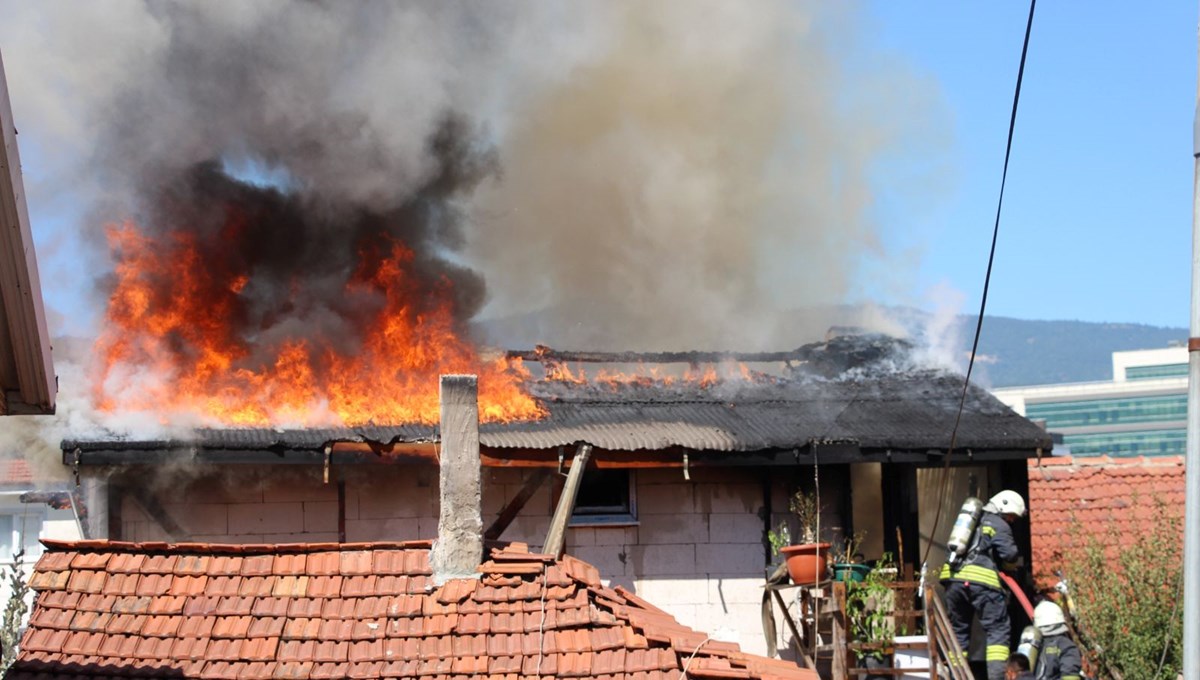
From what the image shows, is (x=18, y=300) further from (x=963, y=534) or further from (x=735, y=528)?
(x=963, y=534)

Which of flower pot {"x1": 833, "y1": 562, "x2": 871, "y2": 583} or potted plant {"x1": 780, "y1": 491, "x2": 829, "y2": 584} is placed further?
flower pot {"x1": 833, "y1": 562, "x2": 871, "y2": 583}

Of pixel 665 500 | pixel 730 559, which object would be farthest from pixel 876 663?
pixel 665 500

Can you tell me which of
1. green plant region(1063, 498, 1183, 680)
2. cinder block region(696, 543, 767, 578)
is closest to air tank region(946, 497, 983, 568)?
cinder block region(696, 543, 767, 578)

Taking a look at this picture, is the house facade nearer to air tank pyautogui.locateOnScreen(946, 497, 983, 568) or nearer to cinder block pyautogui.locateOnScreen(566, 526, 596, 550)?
cinder block pyautogui.locateOnScreen(566, 526, 596, 550)

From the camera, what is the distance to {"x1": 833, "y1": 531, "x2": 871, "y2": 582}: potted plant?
1262cm

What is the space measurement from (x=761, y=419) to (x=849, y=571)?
2.03 m

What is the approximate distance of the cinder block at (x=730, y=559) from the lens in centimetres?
1343

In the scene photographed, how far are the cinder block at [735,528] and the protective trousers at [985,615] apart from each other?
209 centimetres

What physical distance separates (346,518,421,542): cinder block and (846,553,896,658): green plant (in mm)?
4326

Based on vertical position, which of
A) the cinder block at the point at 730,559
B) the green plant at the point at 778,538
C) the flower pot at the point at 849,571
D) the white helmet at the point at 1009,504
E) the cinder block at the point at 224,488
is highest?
the cinder block at the point at 224,488

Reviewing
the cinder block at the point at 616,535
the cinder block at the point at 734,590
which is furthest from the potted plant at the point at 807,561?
the cinder block at the point at 616,535

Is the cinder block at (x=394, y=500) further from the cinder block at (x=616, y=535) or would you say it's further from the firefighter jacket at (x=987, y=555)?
the firefighter jacket at (x=987, y=555)

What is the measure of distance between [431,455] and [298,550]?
2.74 m

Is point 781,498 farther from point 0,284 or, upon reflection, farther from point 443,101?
point 0,284
